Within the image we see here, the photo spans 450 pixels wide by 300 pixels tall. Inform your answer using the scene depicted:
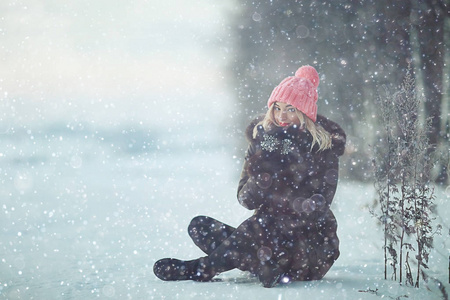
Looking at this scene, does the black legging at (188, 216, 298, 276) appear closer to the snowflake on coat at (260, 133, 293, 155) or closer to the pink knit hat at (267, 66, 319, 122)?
the snowflake on coat at (260, 133, 293, 155)

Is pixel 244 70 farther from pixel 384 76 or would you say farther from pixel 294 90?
pixel 294 90

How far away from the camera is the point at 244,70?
679 cm

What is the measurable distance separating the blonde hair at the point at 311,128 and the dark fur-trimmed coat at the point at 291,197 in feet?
0.14

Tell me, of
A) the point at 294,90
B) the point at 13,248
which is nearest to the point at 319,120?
the point at 294,90

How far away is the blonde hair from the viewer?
300 centimetres

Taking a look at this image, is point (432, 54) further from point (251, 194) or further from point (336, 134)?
point (251, 194)

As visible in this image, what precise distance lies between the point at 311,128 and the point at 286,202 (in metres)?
0.57

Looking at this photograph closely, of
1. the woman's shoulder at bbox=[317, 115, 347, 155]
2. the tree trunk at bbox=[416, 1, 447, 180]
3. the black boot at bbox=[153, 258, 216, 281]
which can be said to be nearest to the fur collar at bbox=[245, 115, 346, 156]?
the woman's shoulder at bbox=[317, 115, 347, 155]

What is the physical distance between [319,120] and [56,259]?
2.67m

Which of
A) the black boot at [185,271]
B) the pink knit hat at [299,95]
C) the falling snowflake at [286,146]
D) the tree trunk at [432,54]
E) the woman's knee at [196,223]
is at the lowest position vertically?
the black boot at [185,271]

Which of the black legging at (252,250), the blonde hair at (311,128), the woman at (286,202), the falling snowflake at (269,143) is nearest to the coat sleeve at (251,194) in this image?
the woman at (286,202)

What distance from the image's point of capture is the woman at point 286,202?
9.60ft

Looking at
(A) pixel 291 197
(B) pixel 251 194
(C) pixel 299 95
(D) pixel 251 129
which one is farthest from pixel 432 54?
(B) pixel 251 194

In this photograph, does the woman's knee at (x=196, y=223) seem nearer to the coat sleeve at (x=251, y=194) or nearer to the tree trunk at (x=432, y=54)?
the coat sleeve at (x=251, y=194)
